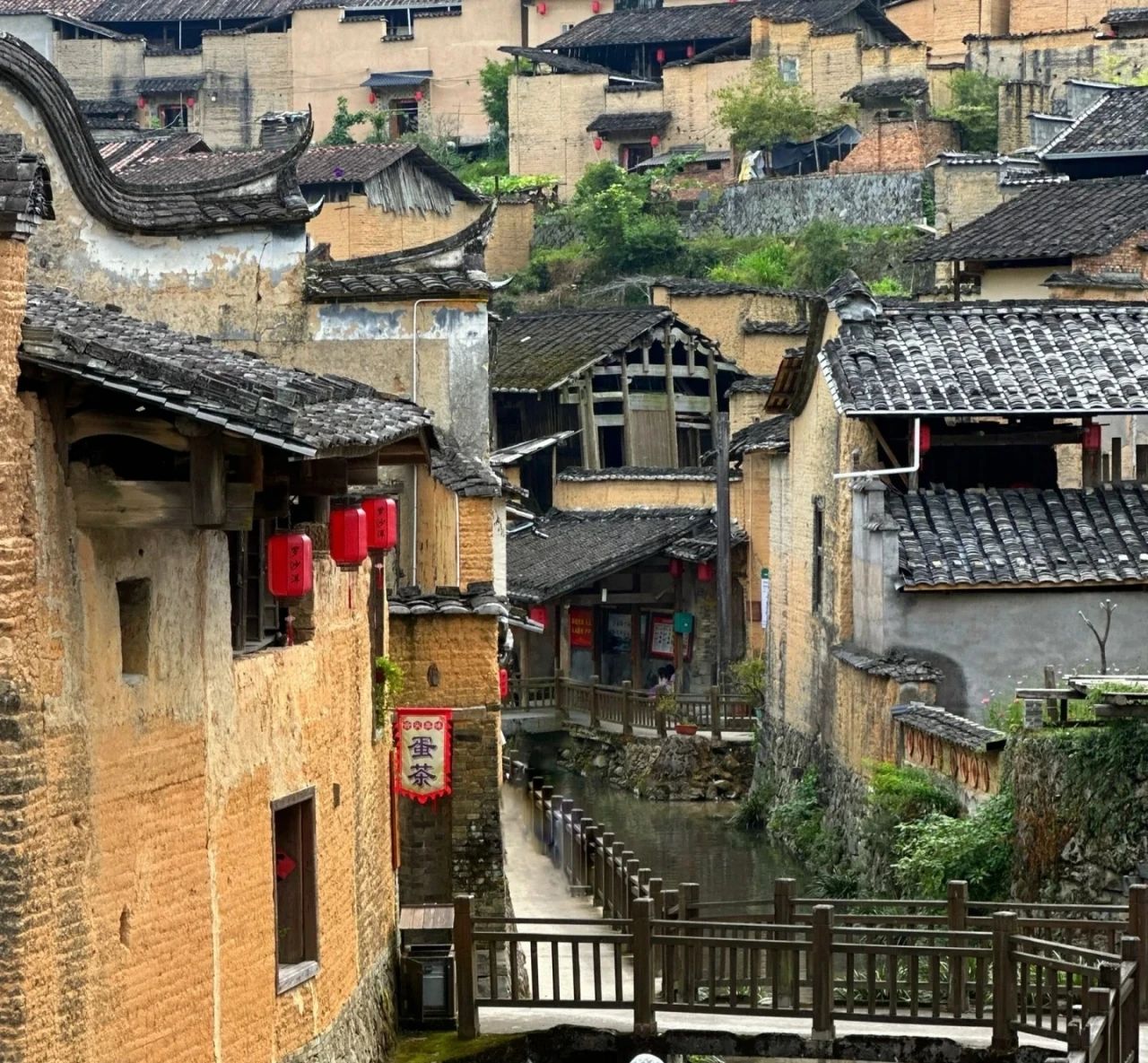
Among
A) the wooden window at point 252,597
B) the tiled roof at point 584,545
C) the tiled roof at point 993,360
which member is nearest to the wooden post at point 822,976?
the wooden window at point 252,597

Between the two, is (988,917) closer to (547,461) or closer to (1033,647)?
(1033,647)

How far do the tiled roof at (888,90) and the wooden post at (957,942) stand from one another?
169 feet

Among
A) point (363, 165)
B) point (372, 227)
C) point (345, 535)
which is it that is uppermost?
point (363, 165)

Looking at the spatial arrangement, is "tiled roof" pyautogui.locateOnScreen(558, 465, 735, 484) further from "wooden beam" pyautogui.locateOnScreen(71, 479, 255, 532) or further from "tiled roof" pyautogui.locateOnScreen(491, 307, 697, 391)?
"wooden beam" pyautogui.locateOnScreen(71, 479, 255, 532)

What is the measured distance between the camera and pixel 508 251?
70.0 meters

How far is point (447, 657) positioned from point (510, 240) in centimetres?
4477

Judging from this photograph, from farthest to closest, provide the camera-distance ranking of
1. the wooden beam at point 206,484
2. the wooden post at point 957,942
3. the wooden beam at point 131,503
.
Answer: the wooden post at point 957,942
the wooden beam at point 206,484
the wooden beam at point 131,503

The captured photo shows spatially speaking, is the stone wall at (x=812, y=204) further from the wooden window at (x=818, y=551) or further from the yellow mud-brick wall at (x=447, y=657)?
the yellow mud-brick wall at (x=447, y=657)

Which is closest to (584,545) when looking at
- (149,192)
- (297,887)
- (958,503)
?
(958,503)

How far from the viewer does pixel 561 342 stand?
53406mm

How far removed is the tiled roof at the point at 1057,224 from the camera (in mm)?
40906

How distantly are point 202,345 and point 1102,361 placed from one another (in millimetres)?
16253

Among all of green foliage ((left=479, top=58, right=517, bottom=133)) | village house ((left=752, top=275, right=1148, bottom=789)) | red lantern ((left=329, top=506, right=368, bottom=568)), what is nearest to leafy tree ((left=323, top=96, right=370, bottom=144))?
green foliage ((left=479, top=58, right=517, bottom=133))

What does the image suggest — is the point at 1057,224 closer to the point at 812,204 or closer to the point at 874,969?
the point at 874,969
